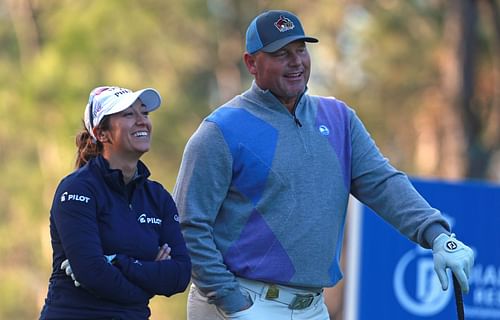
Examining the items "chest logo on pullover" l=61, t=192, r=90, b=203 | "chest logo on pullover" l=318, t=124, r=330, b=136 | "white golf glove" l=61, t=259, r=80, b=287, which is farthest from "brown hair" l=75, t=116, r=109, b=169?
"chest logo on pullover" l=318, t=124, r=330, b=136

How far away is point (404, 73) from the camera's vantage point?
2662 cm

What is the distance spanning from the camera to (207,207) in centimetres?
523

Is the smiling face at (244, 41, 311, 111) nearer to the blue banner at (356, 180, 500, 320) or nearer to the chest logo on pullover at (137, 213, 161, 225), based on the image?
the chest logo on pullover at (137, 213, 161, 225)

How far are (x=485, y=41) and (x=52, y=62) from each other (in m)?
8.41

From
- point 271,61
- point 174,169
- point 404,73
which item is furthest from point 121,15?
point 271,61

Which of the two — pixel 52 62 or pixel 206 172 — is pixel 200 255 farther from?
pixel 52 62

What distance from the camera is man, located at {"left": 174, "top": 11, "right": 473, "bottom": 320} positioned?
5.19 metres

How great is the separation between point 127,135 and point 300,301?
110 centimetres

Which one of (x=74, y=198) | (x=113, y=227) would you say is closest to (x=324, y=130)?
(x=113, y=227)

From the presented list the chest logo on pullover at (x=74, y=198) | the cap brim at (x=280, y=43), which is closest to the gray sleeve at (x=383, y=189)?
the cap brim at (x=280, y=43)

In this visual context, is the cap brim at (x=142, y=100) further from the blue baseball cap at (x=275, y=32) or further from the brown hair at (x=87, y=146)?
→ the blue baseball cap at (x=275, y=32)

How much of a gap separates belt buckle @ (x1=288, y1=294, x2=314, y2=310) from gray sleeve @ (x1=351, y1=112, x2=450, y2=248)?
0.52 meters

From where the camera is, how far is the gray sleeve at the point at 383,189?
212 inches

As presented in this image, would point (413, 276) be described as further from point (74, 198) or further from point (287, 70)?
point (74, 198)
